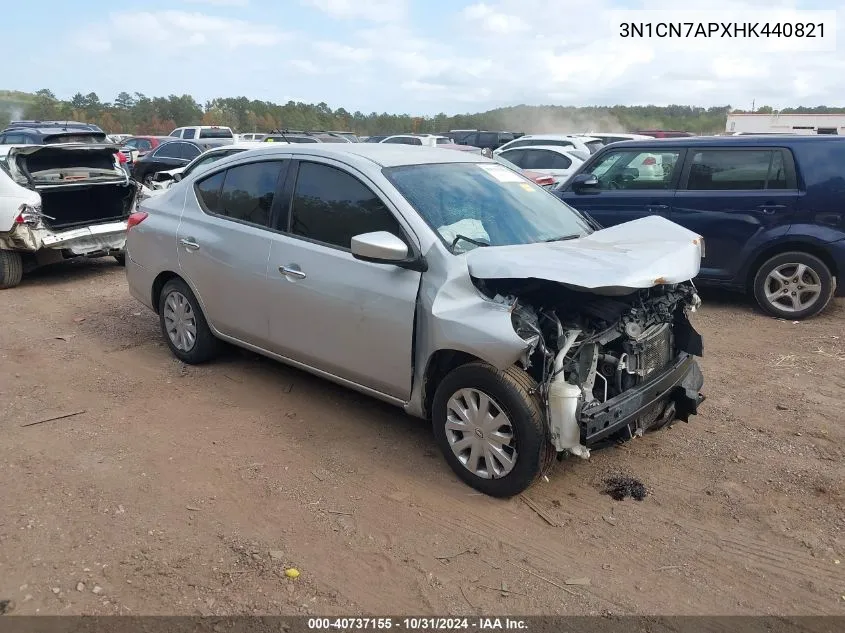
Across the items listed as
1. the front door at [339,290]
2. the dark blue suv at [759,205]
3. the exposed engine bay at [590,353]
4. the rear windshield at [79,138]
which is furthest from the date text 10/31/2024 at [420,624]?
the rear windshield at [79,138]

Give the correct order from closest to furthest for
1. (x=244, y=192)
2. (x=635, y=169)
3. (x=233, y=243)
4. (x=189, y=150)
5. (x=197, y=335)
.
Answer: (x=233, y=243) → (x=244, y=192) → (x=197, y=335) → (x=635, y=169) → (x=189, y=150)

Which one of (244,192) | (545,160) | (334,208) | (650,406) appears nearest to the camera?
(650,406)

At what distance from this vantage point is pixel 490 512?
359cm

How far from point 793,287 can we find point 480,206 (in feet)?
14.2

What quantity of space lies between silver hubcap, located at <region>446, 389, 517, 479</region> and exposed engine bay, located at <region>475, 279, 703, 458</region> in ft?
0.84

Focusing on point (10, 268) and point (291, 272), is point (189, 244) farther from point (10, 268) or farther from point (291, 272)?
point (10, 268)

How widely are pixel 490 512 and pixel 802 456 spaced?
6.60 feet

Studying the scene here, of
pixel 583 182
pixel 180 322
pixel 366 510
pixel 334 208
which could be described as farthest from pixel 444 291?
pixel 583 182

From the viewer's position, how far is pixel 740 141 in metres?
7.20

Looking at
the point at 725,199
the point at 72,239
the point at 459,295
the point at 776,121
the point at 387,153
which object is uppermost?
the point at 776,121

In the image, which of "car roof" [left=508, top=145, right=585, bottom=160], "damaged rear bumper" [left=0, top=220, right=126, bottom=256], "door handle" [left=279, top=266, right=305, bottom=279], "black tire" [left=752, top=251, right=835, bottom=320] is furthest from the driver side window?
"car roof" [left=508, top=145, right=585, bottom=160]

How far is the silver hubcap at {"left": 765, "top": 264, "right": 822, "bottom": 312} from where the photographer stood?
22.6 ft

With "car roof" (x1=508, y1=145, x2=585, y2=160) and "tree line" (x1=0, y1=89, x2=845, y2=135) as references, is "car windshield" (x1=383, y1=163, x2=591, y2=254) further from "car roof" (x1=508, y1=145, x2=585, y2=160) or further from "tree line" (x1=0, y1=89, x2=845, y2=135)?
"tree line" (x1=0, y1=89, x2=845, y2=135)

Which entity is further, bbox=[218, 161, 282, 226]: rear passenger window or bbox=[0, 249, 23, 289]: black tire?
bbox=[0, 249, 23, 289]: black tire
